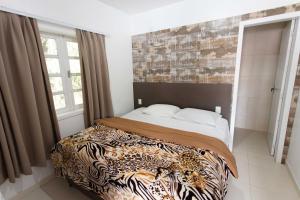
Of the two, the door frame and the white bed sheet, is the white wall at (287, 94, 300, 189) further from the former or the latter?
the white bed sheet

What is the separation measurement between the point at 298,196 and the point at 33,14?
11.8 feet

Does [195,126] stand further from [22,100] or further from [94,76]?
[22,100]

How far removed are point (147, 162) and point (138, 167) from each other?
3.8 inches

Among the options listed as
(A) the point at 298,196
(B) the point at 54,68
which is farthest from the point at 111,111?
(A) the point at 298,196

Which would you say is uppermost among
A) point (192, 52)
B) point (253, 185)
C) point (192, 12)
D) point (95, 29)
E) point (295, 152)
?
point (192, 12)

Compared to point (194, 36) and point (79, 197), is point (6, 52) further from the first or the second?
point (194, 36)

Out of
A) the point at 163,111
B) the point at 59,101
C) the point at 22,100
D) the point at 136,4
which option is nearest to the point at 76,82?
the point at 59,101

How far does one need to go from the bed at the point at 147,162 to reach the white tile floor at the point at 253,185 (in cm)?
28

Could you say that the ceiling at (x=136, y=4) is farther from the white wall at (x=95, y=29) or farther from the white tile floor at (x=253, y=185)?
the white tile floor at (x=253, y=185)

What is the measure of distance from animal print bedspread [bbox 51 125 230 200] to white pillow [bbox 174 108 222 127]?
758mm

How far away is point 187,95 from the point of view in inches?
107

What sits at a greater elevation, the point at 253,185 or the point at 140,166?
the point at 140,166

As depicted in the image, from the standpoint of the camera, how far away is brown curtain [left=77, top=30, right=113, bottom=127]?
2.24 metres

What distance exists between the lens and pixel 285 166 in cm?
218
